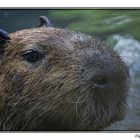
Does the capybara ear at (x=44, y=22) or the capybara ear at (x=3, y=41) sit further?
the capybara ear at (x=44, y=22)

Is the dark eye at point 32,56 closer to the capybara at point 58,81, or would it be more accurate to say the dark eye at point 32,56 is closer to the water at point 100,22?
the capybara at point 58,81

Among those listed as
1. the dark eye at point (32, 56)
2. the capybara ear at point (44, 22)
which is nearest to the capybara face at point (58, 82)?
the dark eye at point (32, 56)

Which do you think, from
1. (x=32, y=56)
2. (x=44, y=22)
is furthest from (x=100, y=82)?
(x=44, y=22)

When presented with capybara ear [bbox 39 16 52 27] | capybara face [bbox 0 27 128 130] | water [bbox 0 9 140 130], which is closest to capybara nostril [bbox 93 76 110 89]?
capybara face [bbox 0 27 128 130]

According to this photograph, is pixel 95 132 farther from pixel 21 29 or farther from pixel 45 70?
pixel 21 29

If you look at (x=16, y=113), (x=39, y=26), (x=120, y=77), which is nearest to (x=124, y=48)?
(x=120, y=77)

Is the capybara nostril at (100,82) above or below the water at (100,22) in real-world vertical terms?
below

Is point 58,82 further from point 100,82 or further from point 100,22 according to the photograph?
point 100,22

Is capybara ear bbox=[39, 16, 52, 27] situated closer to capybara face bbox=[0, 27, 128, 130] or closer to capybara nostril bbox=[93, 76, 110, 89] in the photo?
capybara face bbox=[0, 27, 128, 130]
